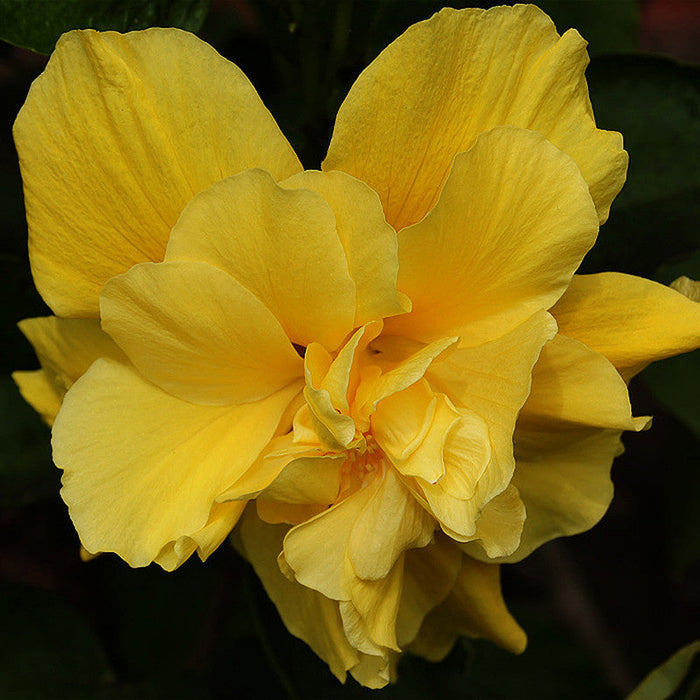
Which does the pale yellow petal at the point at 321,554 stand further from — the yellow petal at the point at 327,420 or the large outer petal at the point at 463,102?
the large outer petal at the point at 463,102

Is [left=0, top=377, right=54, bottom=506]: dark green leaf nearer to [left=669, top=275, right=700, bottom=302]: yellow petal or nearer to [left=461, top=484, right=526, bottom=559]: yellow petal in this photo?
[left=461, top=484, right=526, bottom=559]: yellow petal

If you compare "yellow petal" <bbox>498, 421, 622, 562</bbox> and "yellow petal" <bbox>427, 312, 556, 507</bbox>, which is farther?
"yellow petal" <bbox>498, 421, 622, 562</bbox>

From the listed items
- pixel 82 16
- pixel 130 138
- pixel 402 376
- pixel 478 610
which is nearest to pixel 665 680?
pixel 478 610

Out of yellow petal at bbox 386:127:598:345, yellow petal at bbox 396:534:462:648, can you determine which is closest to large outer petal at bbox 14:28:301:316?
yellow petal at bbox 386:127:598:345

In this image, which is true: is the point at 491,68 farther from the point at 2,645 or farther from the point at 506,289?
the point at 2,645

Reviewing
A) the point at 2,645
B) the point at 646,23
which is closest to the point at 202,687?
the point at 2,645

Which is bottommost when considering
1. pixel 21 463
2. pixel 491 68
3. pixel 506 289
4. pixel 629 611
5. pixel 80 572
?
pixel 629 611
